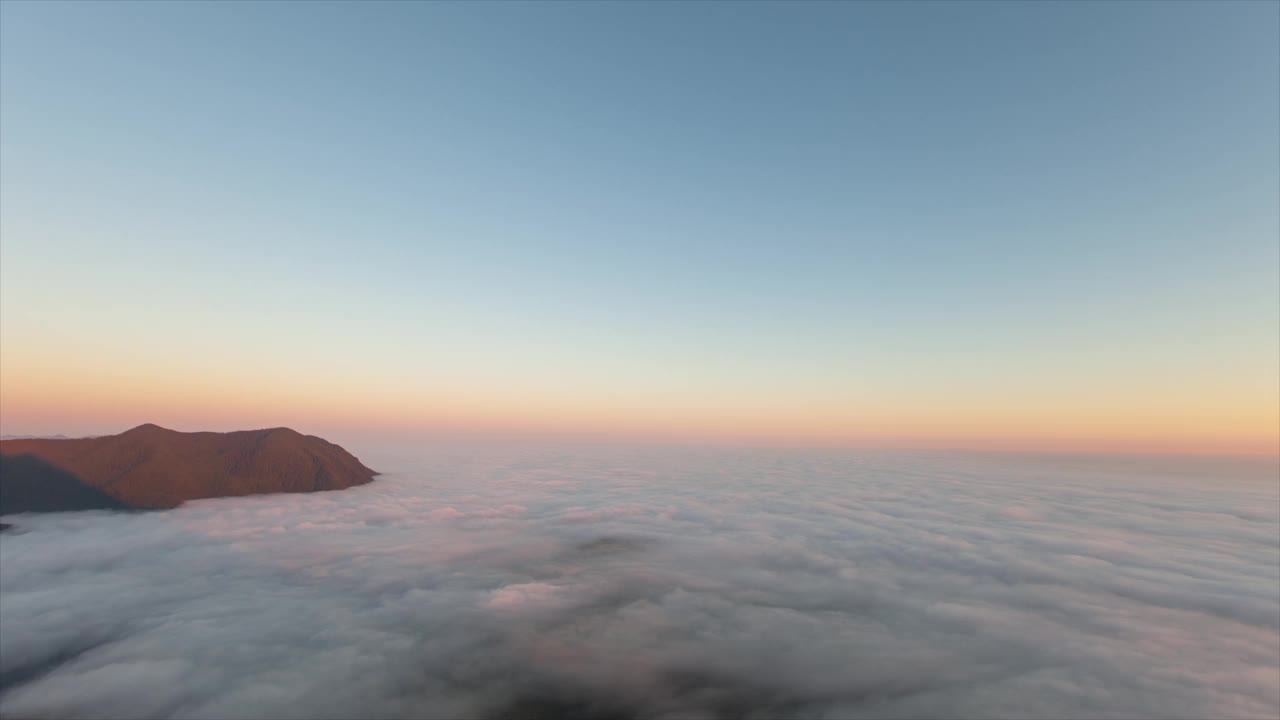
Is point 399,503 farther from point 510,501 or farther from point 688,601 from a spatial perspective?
point 688,601

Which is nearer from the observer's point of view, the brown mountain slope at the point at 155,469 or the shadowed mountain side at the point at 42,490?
the shadowed mountain side at the point at 42,490

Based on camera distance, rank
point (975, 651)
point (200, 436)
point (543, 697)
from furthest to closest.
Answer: point (200, 436) < point (975, 651) < point (543, 697)

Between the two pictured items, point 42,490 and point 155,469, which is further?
point 155,469

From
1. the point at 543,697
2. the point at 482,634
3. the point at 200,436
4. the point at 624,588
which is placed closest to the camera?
the point at 543,697

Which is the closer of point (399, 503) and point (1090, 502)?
point (399, 503)

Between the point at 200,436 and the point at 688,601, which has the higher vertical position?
the point at 200,436

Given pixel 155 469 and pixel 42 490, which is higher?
pixel 155 469

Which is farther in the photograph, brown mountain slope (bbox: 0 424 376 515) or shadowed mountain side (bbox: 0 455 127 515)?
brown mountain slope (bbox: 0 424 376 515)

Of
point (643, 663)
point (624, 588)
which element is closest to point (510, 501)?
point (624, 588)
